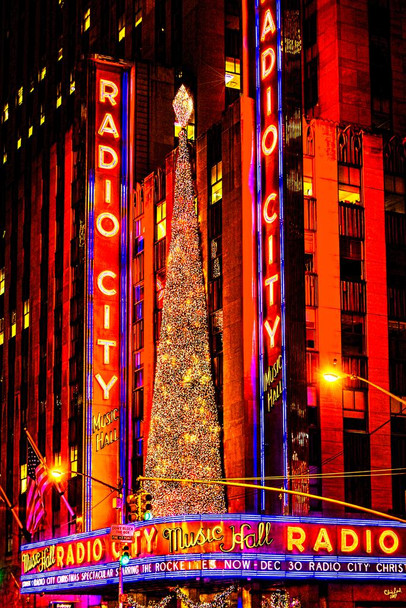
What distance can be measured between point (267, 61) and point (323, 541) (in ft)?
63.4

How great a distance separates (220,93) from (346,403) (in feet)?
72.1

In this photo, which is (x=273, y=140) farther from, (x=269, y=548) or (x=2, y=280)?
(x=2, y=280)

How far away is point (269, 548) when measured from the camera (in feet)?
133

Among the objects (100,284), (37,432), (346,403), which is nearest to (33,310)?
(37,432)

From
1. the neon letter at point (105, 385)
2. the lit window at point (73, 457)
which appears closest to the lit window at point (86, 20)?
the lit window at point (73, 457)

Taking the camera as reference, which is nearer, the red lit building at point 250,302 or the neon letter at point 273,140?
the red lit building at point 250,302

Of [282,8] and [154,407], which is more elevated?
[282,8]

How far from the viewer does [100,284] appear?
2275 inches

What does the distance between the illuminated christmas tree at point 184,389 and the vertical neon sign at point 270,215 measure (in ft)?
11.6

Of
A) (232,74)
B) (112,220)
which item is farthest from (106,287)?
(232,74)

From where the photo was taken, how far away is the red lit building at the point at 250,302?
139 feet

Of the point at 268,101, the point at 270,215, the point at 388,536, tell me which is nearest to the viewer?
the point at 388,536

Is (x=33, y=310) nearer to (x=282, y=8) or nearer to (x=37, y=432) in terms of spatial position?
(x=37, y=432)

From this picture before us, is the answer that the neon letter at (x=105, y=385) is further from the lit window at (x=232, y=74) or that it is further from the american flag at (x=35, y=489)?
the lit window at (x=232, y=74)
